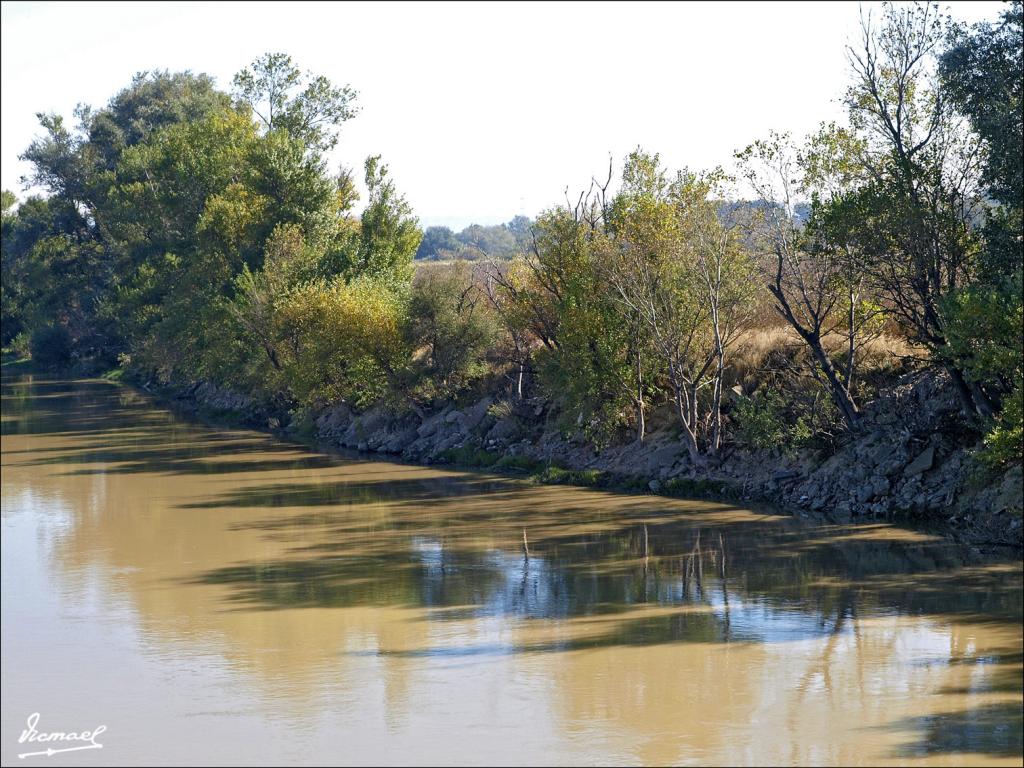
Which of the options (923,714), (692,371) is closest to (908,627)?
(923,714)

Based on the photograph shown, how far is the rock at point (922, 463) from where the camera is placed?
1056 inches

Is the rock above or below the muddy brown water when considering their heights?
above

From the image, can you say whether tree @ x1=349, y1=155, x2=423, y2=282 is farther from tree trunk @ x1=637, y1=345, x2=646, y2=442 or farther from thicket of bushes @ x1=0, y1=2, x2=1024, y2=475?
tree trunk @ x1=637, y1=345, x2=646, y2=442

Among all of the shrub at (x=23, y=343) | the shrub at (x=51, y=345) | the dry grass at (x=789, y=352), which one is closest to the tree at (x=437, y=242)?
the shrub at (x=23, y=343)

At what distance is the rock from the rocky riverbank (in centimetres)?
3

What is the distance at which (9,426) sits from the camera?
54094 millimetres

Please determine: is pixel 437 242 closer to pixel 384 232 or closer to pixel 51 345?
pixel 51 345

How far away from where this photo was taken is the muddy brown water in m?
14.7

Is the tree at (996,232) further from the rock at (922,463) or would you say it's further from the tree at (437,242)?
the tree at (437,242)

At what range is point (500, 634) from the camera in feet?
64.0

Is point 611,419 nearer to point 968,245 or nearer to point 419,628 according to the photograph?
point 968,245

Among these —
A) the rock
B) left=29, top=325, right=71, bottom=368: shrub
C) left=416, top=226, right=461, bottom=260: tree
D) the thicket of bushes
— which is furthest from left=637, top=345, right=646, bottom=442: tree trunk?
left=416, top=226, right=461, bottom=260: tree

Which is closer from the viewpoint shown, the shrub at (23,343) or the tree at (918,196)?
the tree at (918,196)

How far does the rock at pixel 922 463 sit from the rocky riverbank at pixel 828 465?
1.1 inches
